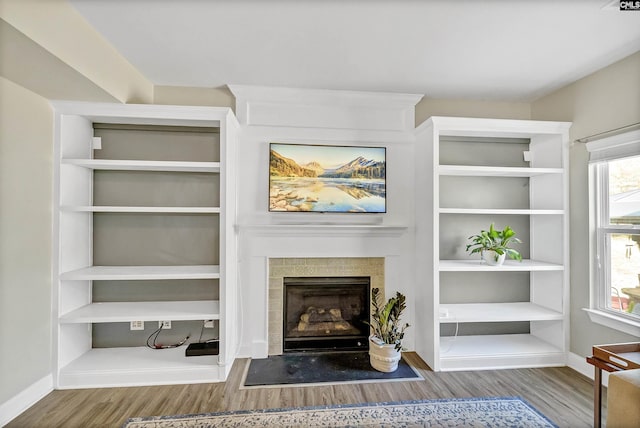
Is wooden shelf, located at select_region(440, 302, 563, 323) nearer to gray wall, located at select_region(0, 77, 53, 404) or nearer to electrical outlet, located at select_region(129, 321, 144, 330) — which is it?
electrical outlet, located at select_region(129, 321, 144, 330)

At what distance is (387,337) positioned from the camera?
259 centimetres

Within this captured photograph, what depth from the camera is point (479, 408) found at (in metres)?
2.08

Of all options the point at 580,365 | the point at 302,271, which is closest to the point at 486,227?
the point at 580,365

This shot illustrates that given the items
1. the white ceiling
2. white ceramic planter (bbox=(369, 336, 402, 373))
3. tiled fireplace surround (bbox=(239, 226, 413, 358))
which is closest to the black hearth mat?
white ceramic planter (bbox=(369, 336, 402, 373))

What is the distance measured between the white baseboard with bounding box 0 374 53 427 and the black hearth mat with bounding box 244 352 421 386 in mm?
1399

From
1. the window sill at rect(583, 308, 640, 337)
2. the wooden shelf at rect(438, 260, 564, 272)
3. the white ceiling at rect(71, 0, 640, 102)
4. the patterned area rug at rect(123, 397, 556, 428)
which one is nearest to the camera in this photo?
the white ceiling at rect(71, 0, 640, 102)

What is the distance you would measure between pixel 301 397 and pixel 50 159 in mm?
2536

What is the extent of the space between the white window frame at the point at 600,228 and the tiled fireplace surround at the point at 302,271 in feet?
5.52

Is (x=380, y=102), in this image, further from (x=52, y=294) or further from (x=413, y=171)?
(x=52, y=294)

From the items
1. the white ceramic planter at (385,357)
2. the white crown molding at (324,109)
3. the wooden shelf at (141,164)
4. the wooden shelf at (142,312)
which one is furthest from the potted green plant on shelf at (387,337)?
the wooden shelf at (141,164)

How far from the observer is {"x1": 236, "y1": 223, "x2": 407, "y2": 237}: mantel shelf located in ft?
9.06

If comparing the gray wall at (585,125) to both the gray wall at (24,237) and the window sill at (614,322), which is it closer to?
the window sill at (614,322)


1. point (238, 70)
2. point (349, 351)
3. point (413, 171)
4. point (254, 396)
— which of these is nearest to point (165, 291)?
point (254, 396)

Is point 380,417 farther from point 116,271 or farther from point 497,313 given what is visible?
point 116,271
